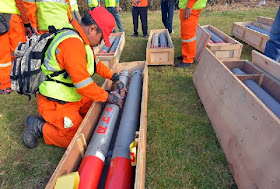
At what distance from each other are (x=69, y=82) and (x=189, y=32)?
3580mm

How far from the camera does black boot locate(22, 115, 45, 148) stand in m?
3.02

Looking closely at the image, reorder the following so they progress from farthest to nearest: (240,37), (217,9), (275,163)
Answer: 1. (217,9)
2. (240,37)
3. (275,163)

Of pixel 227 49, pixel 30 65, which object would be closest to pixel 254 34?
pixel 227 49

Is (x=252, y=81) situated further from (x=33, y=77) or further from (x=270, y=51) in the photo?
(x=33, y=77)

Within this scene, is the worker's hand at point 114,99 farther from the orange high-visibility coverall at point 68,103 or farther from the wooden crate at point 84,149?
the wooden crate at point 84,149

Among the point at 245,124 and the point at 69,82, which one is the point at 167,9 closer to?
the point at 69,82

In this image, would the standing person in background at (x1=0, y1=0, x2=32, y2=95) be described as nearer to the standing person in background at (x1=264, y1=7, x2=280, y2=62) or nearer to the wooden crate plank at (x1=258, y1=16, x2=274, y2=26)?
the standing person in background at (x1=264, y1=7, x2=280, y2=62)

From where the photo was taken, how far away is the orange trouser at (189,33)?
4.93 meters

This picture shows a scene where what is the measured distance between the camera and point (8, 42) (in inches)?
169

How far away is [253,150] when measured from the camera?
211cm

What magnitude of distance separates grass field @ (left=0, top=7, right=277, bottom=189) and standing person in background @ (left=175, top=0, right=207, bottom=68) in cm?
144

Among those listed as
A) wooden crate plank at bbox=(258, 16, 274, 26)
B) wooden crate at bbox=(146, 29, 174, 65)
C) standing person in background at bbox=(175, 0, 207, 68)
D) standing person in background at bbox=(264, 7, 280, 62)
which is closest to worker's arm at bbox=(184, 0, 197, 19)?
standing person in background at bbox=(175, 0, 207, 68)

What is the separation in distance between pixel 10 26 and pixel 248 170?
5.23 meters

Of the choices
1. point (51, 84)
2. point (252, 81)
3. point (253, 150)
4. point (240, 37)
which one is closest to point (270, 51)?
point (252, 81)
